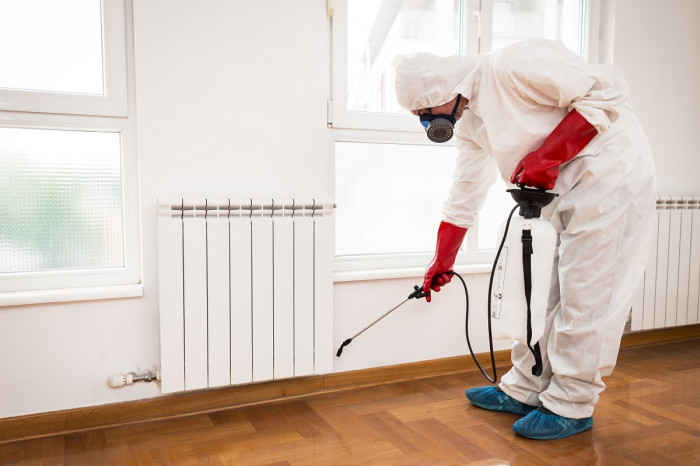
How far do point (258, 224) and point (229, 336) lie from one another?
16.1 inches

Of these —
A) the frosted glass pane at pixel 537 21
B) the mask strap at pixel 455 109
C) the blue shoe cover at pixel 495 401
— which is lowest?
the blue shoe cover at pixel 495 401

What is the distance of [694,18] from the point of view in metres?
2.96

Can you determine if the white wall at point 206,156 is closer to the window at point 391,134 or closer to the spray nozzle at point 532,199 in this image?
the window at point 391,134

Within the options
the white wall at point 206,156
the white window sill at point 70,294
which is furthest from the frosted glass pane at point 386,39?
the white window sill at point 70,294

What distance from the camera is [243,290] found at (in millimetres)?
1924

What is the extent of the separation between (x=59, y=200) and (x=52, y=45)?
531 millimetres

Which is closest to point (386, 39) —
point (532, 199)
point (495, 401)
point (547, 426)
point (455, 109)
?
point (455, 109)

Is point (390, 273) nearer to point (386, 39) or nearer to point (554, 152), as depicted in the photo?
point (554, 152)

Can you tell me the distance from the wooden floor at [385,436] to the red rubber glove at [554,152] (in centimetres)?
83

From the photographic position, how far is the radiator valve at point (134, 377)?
185 cm

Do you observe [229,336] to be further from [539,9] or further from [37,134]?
[539,9]

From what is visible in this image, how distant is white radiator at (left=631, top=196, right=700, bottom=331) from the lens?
2.75 meters

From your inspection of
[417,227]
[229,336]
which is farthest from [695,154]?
[229,336]

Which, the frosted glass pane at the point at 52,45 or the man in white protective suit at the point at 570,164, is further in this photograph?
the frosted glass pane at the point at 52,45
